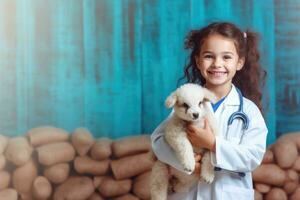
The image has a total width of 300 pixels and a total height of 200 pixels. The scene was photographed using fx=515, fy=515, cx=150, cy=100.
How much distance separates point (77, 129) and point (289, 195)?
851 mm

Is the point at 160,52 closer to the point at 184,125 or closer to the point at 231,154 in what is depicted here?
the point at 184,125

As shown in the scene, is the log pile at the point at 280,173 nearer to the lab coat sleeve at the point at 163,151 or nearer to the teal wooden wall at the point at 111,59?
the teal wooden wall at the point at 111,59

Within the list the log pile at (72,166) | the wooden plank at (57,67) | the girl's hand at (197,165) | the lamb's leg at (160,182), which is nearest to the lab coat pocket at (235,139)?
the girl's hand at (197,165)

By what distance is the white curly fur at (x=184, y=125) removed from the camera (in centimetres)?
143

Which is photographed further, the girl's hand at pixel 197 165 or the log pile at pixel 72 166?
the log pile at pixel 72 166

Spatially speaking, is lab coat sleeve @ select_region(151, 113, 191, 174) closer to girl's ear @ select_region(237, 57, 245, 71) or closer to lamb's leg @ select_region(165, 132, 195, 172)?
lamb's leg @ select_region(165, 132, 195, 172)

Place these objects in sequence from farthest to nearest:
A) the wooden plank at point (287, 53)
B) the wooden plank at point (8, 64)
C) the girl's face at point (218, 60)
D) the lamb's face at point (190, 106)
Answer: the wooden plank at point (287, 53) → the wooden plank at point (8, 64) → the girl's face at point (218, 60) → the lamb's face at point (190, 106)

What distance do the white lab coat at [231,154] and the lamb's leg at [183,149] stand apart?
3 centimetres

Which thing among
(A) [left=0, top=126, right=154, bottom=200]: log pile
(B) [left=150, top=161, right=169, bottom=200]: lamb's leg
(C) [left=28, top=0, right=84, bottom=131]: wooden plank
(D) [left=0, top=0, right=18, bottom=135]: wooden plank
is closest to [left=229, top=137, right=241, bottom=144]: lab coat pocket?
(B) [left=150, top=161, right=169, bottom=200]: lamb's leg

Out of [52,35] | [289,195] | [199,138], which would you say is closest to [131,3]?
[52,35]

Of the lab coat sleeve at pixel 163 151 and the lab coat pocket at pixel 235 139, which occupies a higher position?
the lab coat pocket at pixel 235 139

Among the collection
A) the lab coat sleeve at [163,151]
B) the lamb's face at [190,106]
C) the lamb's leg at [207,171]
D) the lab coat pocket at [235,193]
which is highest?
the lamb's face at [190,106]

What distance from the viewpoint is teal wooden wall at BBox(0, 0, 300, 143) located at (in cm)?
187

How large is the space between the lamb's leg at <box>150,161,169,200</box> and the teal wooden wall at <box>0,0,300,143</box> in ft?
1.40
